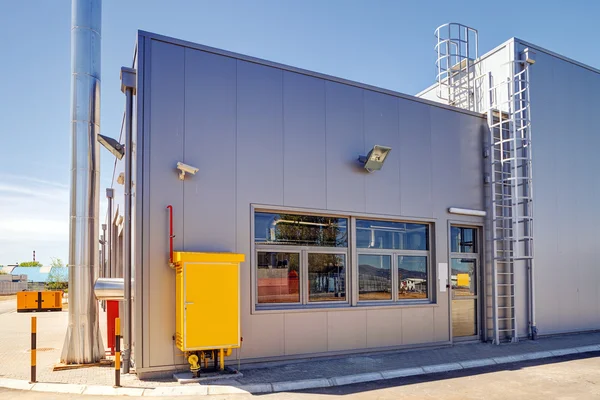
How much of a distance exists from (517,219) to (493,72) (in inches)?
152

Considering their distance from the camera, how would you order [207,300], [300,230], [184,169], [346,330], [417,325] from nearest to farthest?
[207,300], [184,169], [300,230], [346,330], [417,325]

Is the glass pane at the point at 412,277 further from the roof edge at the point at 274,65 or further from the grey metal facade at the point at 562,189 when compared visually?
the roof edge at the point at 274,65

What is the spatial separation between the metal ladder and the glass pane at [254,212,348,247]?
4.17 metres

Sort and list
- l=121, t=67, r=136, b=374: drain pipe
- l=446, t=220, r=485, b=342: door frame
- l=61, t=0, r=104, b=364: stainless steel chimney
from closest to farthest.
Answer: l=121, t=67, r=136, b=374: drain pipe
l=61, t=0, r=104, b=364: stainless steel chimney
l=446, t=220, r=485, b=342: door frame

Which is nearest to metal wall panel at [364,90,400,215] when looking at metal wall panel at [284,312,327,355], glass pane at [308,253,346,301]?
glass pane at [308,253,346,301]

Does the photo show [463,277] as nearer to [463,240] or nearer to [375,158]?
[463,240]

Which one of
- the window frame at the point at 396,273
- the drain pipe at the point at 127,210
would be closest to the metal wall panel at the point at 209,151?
the drain pipe at the point at 127,210

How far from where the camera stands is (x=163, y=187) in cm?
844

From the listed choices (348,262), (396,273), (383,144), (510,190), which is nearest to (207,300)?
(348,262)

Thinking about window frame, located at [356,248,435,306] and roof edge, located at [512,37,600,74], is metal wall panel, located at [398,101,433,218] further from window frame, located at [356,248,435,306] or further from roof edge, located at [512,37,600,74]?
roof edge, located at [512,37,600,74]

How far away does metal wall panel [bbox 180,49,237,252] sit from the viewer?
866 centimetres

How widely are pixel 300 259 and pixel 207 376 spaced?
2811 mm

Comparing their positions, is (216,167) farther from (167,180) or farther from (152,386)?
(152,386)

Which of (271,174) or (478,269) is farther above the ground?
(271,174)
